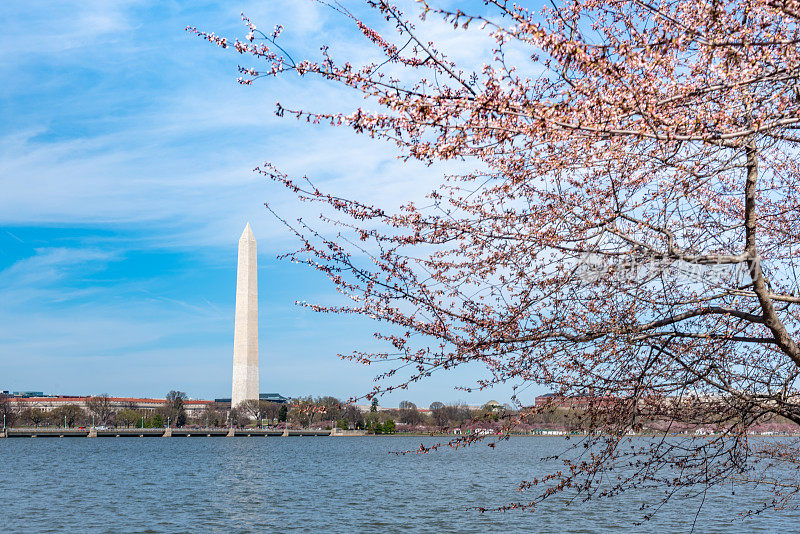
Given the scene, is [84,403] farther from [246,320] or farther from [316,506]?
[316,506]

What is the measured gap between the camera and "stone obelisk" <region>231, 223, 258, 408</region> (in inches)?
3391

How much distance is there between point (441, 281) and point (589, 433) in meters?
2.15

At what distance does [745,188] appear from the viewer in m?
6.18

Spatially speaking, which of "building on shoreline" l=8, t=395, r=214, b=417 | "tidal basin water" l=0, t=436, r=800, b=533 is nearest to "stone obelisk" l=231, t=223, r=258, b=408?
"tidal basin water" l=0, t=436, r=800, b=533

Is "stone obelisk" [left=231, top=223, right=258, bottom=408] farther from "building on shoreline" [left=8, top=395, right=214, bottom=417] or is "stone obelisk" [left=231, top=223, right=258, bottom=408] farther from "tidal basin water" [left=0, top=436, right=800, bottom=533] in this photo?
"building on shoreline" [left=8, top=395, right=214, bottom=417]

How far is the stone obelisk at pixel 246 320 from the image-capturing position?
86125 mm

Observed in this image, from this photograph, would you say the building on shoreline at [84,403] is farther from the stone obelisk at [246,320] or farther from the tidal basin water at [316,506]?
the tidal basin water at [316,506]

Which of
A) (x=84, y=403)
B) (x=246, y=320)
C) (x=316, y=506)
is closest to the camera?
(x=316, y=506)

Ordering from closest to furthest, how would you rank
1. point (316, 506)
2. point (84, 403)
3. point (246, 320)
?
1. point (316, 506)
2. point (246, 320)
3. point (84, 403)

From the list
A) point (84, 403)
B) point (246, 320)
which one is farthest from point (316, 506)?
point (84, 403)

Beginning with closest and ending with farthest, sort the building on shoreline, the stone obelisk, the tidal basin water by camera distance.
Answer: the tidal basin water, the stone obelisk, the building on shoreline

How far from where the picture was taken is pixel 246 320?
290ft

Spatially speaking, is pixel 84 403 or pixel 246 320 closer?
pixel 246 320

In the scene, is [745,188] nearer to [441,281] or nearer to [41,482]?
[441,281]
